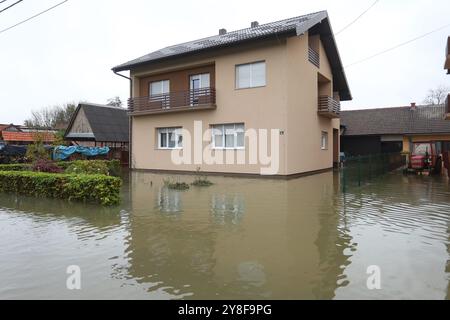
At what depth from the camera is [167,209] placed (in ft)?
26.3

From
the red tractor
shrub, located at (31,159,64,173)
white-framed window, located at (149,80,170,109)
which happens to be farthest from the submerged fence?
white-framed window, located at (149,80,170,109)

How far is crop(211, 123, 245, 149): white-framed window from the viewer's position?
1602 centimetres

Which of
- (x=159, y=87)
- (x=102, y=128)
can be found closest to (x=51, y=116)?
(x=102, y=128)

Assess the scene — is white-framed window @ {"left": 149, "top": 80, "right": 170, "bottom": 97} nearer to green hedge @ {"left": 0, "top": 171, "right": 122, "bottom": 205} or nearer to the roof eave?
the roof eave

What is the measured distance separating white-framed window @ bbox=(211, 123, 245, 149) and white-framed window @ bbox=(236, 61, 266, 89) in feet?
6.32

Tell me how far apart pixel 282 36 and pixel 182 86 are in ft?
20.7

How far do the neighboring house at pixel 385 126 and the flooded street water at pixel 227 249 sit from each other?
2099 centimetres

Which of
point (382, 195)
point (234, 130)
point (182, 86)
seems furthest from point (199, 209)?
point (182, 86)

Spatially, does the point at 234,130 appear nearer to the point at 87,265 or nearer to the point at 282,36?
the point at 282,36

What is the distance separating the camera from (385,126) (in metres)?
28.6

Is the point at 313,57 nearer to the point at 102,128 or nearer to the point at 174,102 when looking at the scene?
the point at 174,102

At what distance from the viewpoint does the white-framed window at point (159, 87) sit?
19078mm

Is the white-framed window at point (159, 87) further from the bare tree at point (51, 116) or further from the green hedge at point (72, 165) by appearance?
the bare tree at point (51, 116)

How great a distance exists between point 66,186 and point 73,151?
15.0 m
